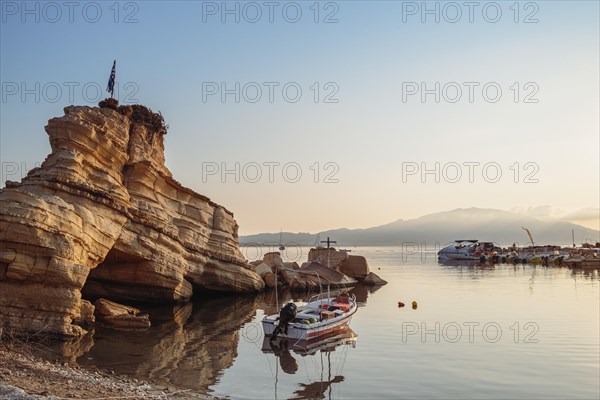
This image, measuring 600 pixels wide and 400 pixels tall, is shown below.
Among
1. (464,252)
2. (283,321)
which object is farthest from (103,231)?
(464,252)

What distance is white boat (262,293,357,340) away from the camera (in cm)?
3059

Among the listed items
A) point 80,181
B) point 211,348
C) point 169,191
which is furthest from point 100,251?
point 169,191

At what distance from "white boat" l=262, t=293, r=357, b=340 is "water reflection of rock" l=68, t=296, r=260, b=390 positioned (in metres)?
2.35

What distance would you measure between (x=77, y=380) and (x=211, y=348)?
11769mm

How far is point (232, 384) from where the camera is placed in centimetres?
2139

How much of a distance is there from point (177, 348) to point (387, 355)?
10.5m

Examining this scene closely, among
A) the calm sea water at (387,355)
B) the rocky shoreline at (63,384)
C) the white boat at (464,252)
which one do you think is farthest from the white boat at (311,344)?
the white boat at (464,252)

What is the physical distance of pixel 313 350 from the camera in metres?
29.2

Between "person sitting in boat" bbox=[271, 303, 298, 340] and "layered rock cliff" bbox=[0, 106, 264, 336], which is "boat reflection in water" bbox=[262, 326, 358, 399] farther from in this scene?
"layered rock cliff" bbox=[0, 106, 264, 336]

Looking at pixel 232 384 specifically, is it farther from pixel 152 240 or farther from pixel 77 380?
pixel 152 240

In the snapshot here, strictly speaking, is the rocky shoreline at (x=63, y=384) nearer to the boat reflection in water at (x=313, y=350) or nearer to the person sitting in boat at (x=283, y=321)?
the boat reflection in water at (x=313, y=350)

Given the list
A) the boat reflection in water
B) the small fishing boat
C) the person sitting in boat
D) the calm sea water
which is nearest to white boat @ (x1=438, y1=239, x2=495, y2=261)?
the calm sea water

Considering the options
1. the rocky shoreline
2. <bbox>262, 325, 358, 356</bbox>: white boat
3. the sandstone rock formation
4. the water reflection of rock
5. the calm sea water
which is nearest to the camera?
the rocky shoreline

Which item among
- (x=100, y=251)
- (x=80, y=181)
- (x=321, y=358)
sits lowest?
(x=321, y=358)
